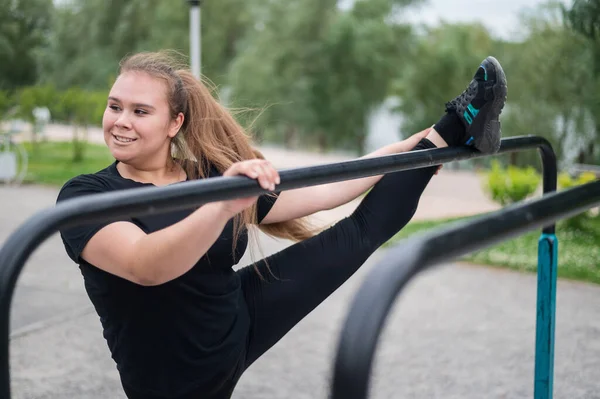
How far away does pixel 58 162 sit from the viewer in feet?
39.0

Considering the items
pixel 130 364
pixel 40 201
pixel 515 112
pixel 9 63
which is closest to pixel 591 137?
pixel 515 112

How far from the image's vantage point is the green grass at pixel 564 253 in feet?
17.3

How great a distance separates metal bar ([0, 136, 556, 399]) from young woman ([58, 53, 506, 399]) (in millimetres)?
162

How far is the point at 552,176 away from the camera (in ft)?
7.37

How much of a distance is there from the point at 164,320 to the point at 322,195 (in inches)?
25.1

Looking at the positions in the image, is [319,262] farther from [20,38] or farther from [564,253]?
[20,38]

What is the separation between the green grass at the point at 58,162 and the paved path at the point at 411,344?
16.9 feet

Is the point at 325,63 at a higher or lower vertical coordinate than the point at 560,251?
higher

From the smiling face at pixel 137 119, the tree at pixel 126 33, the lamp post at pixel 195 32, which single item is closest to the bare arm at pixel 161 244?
the smiling face at pixel 137 119

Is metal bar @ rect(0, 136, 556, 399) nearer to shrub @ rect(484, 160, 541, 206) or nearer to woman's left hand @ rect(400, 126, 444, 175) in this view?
woman's left hand @ rect(400, 126, 444, 175)

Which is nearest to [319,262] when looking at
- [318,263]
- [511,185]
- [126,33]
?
[318,263]

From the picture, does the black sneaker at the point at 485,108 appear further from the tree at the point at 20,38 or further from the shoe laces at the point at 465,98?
the tree at the point at 20,38

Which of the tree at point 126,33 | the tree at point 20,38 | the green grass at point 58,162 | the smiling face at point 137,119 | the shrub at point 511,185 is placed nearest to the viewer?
the smiling face at point 137,119

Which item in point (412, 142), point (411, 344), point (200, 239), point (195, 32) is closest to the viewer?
point (200, 239)
